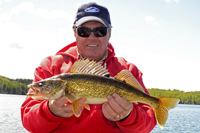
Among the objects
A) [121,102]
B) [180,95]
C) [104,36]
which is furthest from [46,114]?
[180,95]

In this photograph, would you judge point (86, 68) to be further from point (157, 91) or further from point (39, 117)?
point (157, 91)

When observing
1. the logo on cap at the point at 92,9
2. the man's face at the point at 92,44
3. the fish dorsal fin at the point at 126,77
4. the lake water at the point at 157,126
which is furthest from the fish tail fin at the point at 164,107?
the lake water at the point at 157,126

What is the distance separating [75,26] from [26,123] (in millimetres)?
2228

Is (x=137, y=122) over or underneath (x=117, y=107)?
underneath

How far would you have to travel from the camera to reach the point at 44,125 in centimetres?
368

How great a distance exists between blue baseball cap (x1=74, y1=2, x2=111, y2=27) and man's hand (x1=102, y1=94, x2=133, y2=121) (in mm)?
1776

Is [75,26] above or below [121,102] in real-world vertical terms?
above

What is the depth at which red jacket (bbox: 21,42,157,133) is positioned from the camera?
367cm

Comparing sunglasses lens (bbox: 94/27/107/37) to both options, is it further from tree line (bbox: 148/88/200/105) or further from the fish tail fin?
tree line (bbox: 148/88/200/105)

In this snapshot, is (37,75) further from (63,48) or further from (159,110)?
(159,110)

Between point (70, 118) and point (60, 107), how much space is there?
837 millimetres

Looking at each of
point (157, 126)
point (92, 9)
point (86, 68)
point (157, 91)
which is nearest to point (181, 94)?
point (157, 91)

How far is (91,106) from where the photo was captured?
420 cm

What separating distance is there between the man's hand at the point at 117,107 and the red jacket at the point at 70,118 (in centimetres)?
19
